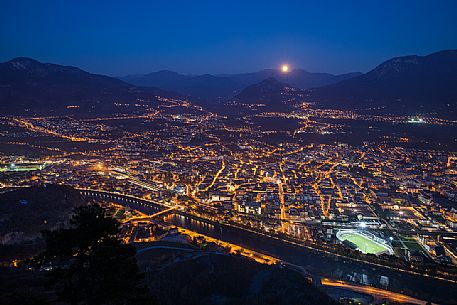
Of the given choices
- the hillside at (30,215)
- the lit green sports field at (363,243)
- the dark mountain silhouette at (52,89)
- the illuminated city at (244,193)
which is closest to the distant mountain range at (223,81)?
the dark mountain silhouette at (52,89)

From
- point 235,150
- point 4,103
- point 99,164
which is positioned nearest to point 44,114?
point 4,103

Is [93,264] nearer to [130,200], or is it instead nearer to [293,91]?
[130,200]

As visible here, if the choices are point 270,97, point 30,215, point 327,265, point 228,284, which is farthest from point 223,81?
point 228,284

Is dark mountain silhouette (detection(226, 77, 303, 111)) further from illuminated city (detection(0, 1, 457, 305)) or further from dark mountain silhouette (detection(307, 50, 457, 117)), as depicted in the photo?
illuminated city (detection(0, 1, 457, 305))

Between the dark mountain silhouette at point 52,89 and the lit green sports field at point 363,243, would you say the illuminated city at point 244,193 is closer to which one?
the lit green sports field at point 363,243

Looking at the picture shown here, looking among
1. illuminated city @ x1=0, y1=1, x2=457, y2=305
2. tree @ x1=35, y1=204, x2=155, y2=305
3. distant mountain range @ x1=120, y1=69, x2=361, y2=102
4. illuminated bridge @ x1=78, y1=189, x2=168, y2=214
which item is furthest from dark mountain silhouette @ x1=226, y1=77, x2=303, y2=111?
tree @ x1=35, y1=204, x2=155, y2=305

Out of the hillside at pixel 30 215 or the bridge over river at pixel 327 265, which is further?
the hillside at pixel 30 215
